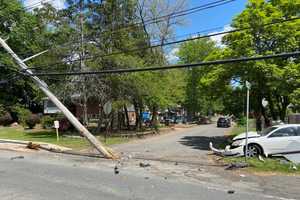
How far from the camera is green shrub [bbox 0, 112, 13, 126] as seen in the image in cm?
4550

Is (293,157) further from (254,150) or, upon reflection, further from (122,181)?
(122,181)

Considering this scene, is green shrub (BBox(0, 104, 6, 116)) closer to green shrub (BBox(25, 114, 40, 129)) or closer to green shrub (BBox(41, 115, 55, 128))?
green shrub (BBox(25, 114, 40, 129))

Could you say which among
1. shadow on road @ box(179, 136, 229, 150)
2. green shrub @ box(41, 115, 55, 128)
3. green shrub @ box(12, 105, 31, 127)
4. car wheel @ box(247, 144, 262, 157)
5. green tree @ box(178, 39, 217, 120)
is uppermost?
green tree @ box(178, 39, 217, 120)

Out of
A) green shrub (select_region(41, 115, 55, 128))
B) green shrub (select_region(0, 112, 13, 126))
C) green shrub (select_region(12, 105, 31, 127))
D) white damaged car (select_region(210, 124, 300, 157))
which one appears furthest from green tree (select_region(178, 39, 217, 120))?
white damaged car (select_region(210, 124, 300, 157))

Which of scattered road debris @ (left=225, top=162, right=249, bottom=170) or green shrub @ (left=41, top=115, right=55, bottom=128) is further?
green shrub @ (left=41, top=115, right=55, bottom=128)

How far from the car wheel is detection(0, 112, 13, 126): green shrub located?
3516cm

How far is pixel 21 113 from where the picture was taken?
1783 inches

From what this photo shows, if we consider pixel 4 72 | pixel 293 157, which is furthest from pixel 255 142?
pixel 4 72

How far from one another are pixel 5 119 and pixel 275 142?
36.0m

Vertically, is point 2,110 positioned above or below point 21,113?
above

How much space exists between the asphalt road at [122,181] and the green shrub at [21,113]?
26674 millimetres

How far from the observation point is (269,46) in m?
21.2

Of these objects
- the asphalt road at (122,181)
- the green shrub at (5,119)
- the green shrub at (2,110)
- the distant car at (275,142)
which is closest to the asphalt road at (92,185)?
the asphalt road at (122,181)

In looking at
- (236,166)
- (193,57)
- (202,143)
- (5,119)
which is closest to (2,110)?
(5,119)
